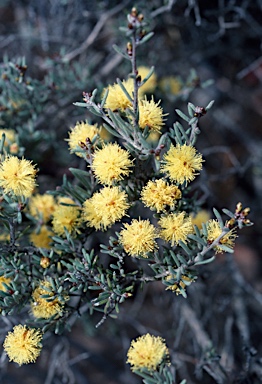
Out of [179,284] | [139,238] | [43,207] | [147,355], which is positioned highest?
[43,207]

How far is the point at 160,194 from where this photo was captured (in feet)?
3.20

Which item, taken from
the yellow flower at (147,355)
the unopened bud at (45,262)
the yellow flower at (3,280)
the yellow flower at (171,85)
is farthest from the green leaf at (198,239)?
the yellow flower at (171,85)

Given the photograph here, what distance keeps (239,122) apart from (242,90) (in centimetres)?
19

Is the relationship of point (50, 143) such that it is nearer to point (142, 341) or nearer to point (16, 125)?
point (16, 125)

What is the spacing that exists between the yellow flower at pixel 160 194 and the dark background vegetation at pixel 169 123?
52 cm

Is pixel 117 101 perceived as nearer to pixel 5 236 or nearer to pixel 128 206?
pixel 128 206

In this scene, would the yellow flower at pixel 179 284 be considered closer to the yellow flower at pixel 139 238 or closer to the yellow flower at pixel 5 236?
the yellow flower at pixel 139 238

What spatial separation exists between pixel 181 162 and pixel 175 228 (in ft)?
0.50

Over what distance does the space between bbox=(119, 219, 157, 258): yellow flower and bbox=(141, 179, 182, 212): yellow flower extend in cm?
5

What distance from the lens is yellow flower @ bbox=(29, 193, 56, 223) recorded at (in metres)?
1.26

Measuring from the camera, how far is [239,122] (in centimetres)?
255

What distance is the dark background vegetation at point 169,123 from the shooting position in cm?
160

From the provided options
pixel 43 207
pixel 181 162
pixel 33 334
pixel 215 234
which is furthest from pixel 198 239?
pixel 43 207

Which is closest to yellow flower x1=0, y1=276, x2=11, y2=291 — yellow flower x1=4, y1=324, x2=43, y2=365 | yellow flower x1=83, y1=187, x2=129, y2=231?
yellow flower x1=4, y1=324, x2=43, y2=365
